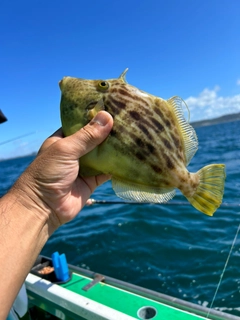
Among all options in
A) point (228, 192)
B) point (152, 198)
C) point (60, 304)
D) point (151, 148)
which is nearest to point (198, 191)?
point (152, 198)

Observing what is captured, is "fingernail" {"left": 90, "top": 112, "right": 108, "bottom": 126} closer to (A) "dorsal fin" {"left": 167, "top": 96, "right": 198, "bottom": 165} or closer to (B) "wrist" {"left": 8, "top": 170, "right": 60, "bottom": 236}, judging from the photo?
(A) "dorsal fin" {"left": 167, "top": 96, "right": 198, "bottom": 165}

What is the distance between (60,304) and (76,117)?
3637 millimetres

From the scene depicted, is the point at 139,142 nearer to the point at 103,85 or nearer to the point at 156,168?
the point at 156,168

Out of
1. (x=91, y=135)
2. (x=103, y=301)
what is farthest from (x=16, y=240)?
(x=103, y=301)

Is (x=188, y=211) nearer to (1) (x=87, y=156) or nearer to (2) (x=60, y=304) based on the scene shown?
(2) (x=60, y=304)

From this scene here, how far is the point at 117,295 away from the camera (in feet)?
16.5

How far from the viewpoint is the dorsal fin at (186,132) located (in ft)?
8.99

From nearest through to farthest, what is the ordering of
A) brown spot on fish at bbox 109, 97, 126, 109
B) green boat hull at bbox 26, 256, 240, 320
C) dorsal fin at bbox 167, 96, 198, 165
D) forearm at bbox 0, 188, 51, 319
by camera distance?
forearm at bbox 0, 188, 51, 319 < brown spot on fish at bbox 109, 97, 126, 109 < dorsal fin at bbox 167, 96, 198, 165 < green boat hull at bbox 26, 256, 240, 320

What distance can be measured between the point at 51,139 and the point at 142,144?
38.9 inches

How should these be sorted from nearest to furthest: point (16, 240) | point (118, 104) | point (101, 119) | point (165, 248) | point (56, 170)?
point (16, 240) → point (101, 119) → point (118, 104) → point (56, 170) → point (165, 248)

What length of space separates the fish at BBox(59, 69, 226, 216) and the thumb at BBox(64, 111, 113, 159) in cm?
7

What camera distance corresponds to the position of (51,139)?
10.0 ft

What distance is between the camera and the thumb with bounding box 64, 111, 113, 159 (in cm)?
254

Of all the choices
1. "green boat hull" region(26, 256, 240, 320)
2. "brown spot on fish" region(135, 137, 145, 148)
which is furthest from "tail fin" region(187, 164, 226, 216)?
"green boat hull" region(26, 256, 240, 320)
